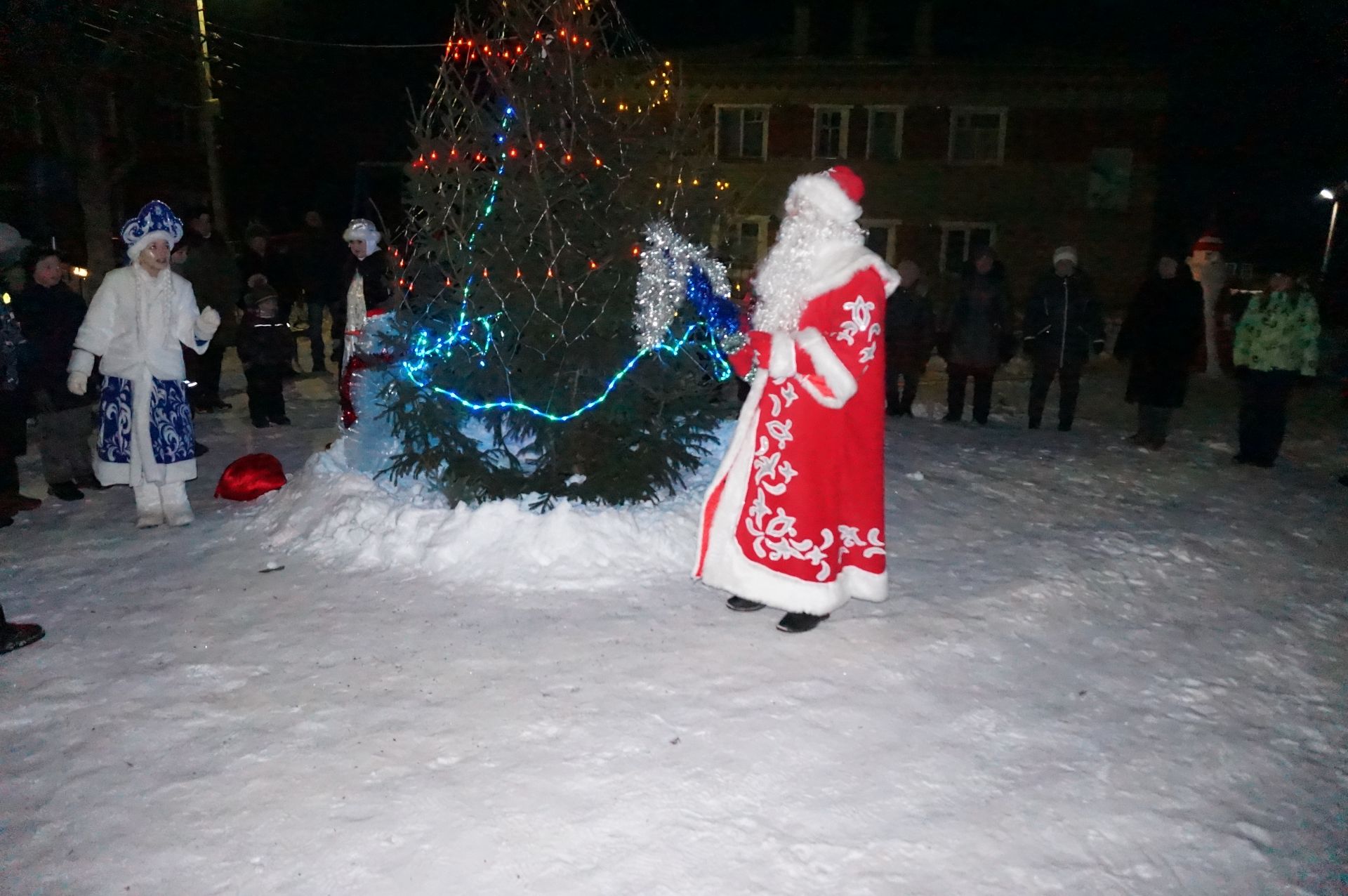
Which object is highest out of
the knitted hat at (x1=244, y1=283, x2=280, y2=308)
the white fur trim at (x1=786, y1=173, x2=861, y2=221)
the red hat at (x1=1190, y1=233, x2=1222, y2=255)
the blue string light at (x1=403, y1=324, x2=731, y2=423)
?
the red hat at (x1=1190, y1=233, x2=1222, y2=255)

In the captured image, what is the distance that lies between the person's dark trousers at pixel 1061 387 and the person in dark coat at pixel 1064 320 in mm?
11

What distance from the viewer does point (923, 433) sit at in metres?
10.3

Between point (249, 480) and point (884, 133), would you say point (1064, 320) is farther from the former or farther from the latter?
point (884, 133)

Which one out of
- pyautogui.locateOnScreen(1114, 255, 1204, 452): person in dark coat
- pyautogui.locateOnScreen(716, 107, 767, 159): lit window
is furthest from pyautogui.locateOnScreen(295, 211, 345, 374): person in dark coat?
pyautogui.locateOnScreen(716, 107, 767, 159): lit window

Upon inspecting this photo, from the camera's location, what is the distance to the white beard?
4766mm

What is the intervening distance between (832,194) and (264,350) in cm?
704

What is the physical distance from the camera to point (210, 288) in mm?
10578

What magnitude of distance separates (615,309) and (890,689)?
9.70ft

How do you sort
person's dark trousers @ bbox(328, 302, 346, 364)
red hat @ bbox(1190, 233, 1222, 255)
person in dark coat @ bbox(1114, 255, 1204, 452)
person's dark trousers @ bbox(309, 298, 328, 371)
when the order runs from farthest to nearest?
red hat @ bbox(1190, 233, 1222, 255)
person's dark trousers @ bbox(309, 298, 328, 371)
person's dark trousers @ bbox(328, 302, 346, 364)
person in dark coat @ bbox(1114, 255, 1204, 452)

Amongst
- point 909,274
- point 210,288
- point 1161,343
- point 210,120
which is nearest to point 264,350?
point 210,288

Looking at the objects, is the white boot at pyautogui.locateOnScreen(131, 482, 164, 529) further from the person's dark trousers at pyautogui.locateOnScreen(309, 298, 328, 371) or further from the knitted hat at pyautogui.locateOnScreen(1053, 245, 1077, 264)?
the knitted hat at pyautogui.locateOnScreen(1053, 245, 1077, 264)

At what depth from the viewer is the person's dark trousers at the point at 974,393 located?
420 inches

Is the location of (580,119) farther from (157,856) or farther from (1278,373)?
(1278,373)

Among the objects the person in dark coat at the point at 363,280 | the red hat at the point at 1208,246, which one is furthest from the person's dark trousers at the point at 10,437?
the red hat at the point at 1208,246
